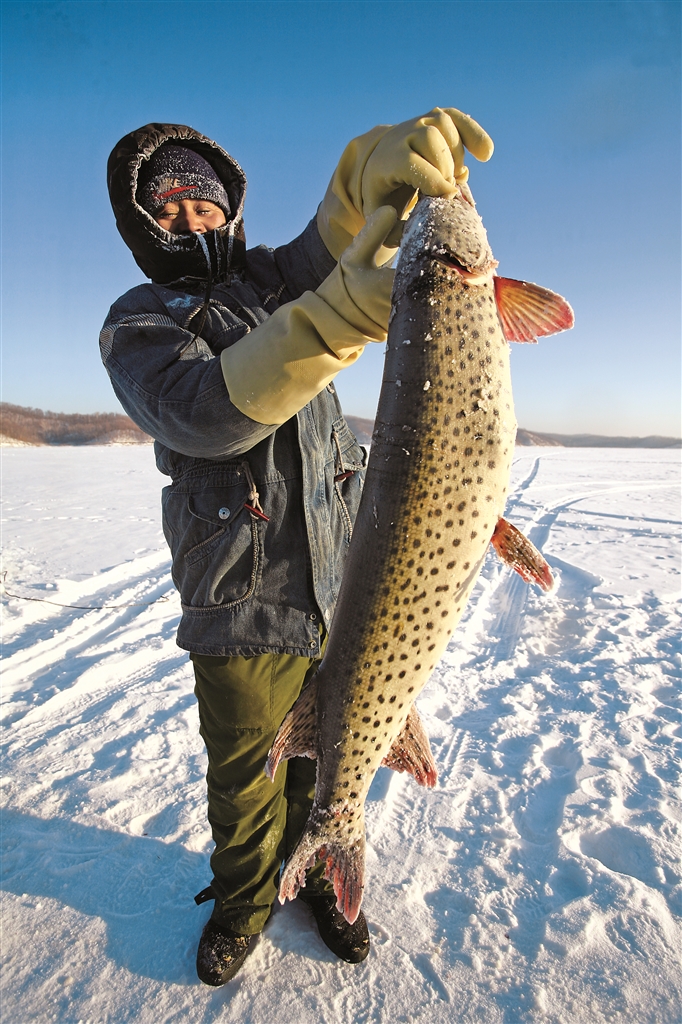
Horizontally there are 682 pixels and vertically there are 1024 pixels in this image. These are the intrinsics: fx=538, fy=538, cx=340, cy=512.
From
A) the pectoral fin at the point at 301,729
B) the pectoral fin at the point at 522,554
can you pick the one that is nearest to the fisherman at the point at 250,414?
the pectoral fin at the point at 301,729

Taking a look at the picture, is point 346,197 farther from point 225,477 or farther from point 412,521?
point 412,521

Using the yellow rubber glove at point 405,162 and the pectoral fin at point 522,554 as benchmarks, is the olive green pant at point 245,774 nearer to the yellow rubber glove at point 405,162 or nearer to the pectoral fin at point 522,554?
the pectoral fin at point 522,554

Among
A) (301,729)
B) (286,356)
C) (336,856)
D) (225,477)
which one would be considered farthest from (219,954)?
(286,356)

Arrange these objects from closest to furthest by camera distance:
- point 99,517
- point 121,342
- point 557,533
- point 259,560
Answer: point 121,342 < point 259,560 < point 557,533 < point 99,517

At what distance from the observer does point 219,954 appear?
2359mm

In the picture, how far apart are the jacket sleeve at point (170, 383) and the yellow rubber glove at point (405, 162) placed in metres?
0.82

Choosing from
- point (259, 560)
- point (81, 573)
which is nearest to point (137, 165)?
point (259, 560)

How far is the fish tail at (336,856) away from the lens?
1924mm

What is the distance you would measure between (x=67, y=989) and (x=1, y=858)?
0.90 m

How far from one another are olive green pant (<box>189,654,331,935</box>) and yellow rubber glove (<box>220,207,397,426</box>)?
114 cm

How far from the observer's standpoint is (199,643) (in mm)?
2178

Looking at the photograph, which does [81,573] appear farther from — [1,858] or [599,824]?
[599,824]

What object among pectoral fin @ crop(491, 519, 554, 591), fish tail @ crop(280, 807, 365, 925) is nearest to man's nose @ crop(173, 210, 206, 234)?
pectoral fin @ crop(491, 519, 554, 591)

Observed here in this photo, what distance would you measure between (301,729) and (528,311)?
64.4 inches
